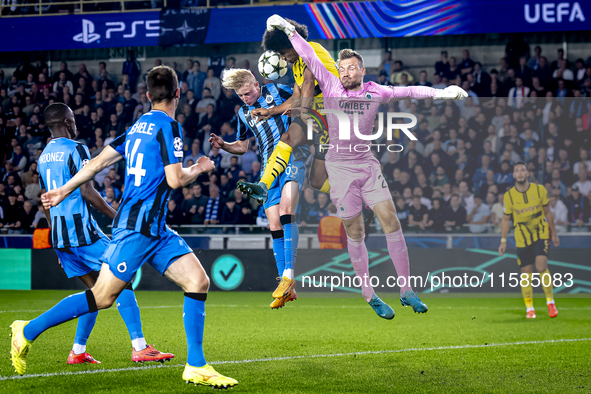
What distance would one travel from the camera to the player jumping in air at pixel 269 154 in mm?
5215

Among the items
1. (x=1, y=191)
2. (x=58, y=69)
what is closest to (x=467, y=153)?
(x=1, y=191)

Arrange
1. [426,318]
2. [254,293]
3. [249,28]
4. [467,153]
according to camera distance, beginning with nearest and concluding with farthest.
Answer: [467,153]
[426,318]
[254,293]
[249,28]

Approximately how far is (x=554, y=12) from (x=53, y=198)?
11578mm

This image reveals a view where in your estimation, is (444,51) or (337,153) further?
(444,51)

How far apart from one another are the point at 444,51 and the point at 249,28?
4.26 meters

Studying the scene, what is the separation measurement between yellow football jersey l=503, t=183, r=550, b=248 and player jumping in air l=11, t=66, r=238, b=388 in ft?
16.7

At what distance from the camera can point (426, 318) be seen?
27.7 feet

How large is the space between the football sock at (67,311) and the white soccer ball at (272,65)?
7.67 feet

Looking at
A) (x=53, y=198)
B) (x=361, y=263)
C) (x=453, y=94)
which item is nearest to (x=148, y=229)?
(x=53, y=198)

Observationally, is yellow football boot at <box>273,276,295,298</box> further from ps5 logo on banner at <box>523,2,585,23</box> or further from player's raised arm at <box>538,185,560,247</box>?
ps5 logo on banner at <box>523,2,585,23</box>

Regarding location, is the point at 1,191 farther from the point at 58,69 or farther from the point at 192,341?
the point at 192,341

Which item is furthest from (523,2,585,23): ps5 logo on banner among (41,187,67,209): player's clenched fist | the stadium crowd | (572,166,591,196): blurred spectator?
(41,187,67,209): player's clenched fist

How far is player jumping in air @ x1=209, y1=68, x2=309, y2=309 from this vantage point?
17.1 feet

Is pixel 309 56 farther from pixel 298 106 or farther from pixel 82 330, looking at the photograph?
pixel 82 330
